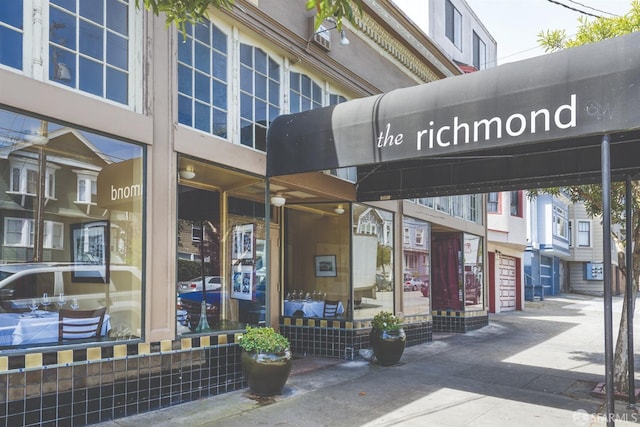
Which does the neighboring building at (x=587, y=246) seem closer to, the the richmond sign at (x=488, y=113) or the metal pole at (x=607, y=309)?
the the richmond sign at (x=488, y=113)

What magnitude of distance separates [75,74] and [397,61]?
8.16 m

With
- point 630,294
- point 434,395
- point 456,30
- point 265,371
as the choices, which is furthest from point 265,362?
point 456,30

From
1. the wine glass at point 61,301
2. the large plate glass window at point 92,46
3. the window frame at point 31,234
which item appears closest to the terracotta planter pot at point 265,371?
the wine glass at point 61,301

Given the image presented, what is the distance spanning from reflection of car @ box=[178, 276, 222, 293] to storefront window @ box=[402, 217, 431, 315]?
5.21 meters

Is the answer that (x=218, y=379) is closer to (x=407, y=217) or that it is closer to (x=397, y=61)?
(x=407, y=217)

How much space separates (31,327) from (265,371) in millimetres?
2821

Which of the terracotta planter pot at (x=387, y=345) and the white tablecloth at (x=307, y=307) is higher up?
the white tablecloth at (x=307, y=307)

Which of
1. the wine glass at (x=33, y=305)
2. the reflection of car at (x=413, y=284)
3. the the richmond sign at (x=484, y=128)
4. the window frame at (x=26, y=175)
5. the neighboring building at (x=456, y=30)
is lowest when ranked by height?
the reflection of car at (x=413, y=284)

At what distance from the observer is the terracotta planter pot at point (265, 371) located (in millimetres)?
6812

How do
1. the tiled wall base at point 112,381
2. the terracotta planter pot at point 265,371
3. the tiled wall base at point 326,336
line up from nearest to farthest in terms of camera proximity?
the tiled wall base at point 112,381
the terracotta planter pot at point 265,371
the tiled wall base at point 326,336

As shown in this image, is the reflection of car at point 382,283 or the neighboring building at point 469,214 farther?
the neighboring building at point 469,214

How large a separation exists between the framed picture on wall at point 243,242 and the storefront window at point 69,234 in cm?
220

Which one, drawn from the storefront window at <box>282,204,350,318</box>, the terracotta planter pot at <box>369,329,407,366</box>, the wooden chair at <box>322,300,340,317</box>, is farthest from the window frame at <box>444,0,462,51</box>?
the terracotta planter pot at <box>369,329,407,366</box>

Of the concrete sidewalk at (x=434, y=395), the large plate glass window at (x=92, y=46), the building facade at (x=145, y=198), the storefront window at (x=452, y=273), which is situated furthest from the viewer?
the storefront window at (x=452, y=273)
